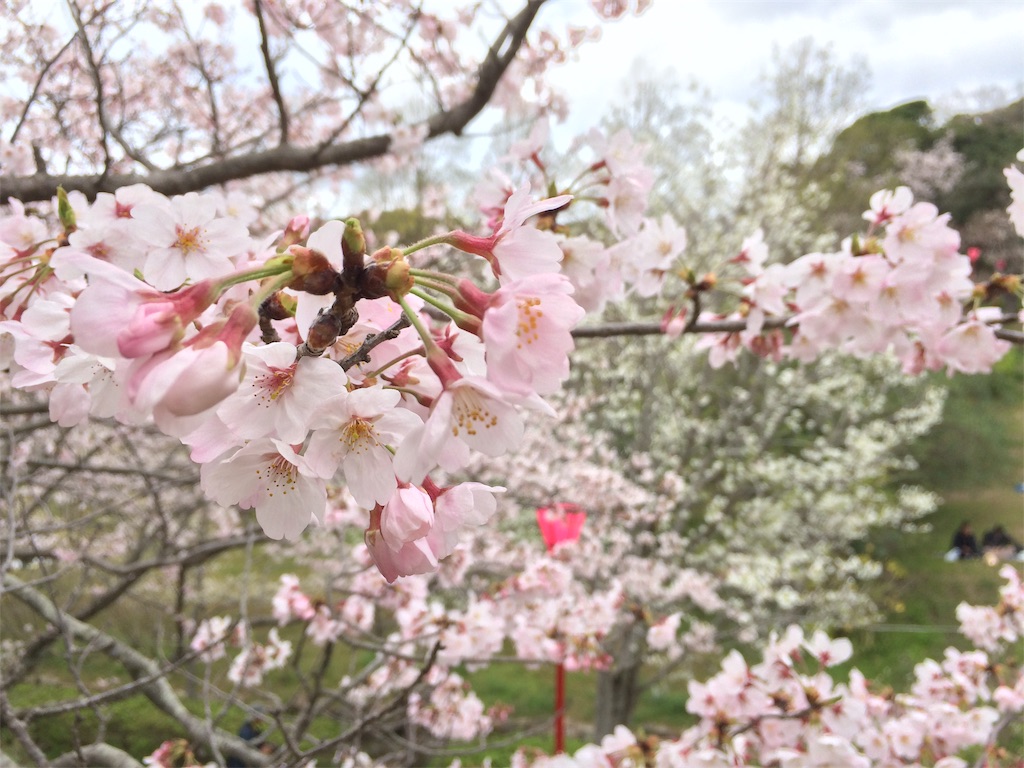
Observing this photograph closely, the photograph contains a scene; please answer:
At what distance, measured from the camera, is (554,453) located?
659 centimetres

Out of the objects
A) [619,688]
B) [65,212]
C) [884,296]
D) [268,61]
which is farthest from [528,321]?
[619,688]

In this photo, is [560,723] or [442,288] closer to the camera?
[442,288]

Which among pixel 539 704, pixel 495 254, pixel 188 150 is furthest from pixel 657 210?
pixel 495 254

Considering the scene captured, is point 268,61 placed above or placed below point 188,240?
above

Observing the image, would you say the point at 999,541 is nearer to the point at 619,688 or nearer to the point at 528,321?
the point at 619,688

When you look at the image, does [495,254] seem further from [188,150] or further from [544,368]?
[188,150]

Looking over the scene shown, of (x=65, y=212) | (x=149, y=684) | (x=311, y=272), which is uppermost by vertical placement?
(x=65, y=212)

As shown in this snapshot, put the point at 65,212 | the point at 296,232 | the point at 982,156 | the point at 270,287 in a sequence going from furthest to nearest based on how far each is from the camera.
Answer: the point at 982,156
the point at 65,212
the point at 296,232
the point at 270,287

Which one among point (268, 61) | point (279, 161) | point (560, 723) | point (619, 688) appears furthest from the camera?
point (619, 688)

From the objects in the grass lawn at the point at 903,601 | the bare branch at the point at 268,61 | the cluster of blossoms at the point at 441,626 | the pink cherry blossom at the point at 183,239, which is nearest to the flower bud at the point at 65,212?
the pink cherry blossom at the point at 183,239

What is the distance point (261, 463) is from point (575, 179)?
104cm

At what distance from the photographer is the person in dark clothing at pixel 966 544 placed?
9.09 m

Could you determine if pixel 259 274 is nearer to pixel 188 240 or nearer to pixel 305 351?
pixel 305 351

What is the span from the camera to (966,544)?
9.16 m
